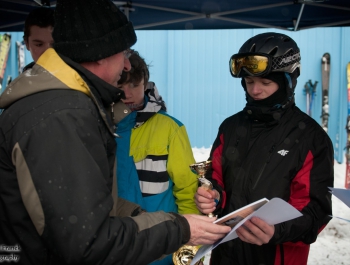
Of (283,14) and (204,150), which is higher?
(283,14)

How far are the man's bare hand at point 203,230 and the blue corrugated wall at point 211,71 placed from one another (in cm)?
783

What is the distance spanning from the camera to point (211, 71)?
9.64 m

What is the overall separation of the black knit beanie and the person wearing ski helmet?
3.40 feet

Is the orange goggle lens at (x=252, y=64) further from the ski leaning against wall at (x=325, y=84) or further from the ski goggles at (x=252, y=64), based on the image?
the ski leaning against wall at (x=325, y=84)

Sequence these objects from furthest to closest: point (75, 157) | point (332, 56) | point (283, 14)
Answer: point (332, 56) → point (283, 14) → point (75, 157)

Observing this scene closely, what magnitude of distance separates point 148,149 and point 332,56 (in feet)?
25.9

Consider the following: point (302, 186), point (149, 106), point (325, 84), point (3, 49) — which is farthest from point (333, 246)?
point (3, 49)

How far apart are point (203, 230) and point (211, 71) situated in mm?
8271

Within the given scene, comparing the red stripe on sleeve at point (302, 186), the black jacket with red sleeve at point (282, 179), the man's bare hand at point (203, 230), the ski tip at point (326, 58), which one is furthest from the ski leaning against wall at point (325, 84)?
the man's bare hand at point (203, 230)

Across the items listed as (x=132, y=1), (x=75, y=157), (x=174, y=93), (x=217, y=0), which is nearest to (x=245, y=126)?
(x=75, y=157)

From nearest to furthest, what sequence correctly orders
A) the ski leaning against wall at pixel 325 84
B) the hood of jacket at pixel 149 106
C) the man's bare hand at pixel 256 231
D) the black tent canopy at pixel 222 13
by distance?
the man's bare hand at pixel 256 231 < the hood of jacket at pixel 149 106 < the black tent canopy at pixel 222 13 < the ski leaning against wall at pixel 325 84

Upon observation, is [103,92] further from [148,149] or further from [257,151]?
[257,151]

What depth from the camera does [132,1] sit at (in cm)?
425

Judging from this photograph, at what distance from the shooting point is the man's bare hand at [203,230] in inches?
62.9
